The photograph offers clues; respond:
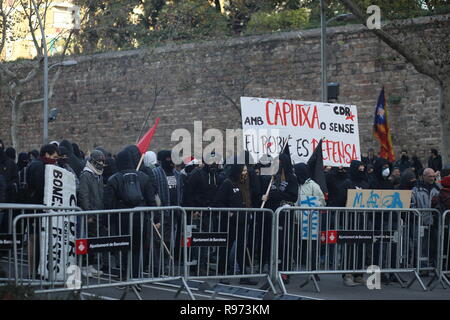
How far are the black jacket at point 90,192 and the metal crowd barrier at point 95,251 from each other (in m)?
1.37

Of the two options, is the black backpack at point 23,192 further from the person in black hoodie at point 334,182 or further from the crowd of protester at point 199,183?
the person in black hoodie at point 334,182

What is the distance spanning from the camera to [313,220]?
429 inches

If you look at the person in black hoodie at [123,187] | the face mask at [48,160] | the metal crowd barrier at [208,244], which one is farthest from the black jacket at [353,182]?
the face mask at [48,160]

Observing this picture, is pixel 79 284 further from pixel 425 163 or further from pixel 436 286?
pixel 425 163

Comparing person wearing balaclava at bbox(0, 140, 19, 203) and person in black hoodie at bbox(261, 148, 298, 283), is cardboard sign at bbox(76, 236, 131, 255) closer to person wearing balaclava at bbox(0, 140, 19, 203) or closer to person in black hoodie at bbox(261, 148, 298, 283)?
person in black hoodie at bbox(261, 148, 298, 283)

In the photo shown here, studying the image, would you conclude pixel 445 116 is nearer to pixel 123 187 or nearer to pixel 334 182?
pixel 334 182

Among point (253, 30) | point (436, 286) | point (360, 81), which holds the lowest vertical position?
point (436, 286)

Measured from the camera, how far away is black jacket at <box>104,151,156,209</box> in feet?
35.4

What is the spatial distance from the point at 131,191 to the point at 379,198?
3.11m

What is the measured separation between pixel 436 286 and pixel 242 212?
2720 mm

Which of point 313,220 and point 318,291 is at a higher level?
point 313,220

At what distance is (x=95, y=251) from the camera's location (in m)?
8.88

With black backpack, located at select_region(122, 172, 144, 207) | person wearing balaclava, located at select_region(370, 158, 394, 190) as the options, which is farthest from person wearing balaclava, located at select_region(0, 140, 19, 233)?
person wearing balaclava, located at select_region(370, 158, 394, 190)

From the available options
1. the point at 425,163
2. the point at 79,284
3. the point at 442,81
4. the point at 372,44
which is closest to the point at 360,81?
the point at 372,44
